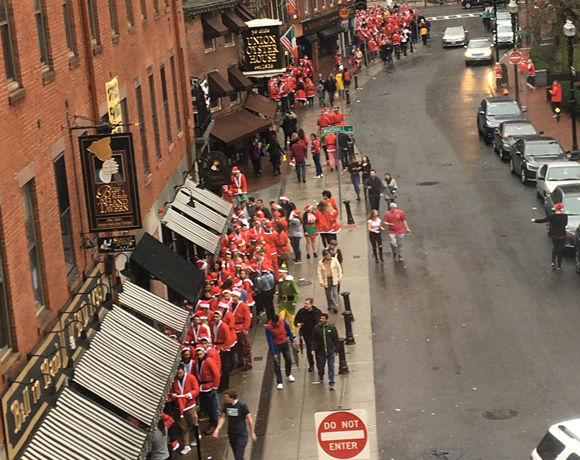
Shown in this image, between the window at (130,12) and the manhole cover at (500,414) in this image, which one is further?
the window at (130,12)

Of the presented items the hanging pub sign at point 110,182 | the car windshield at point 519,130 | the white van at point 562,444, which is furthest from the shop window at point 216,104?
the white van at point 562,444

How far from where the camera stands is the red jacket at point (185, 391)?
18.7m

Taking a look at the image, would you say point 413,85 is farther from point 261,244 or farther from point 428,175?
point 261,244

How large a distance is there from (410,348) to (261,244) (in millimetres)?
4987

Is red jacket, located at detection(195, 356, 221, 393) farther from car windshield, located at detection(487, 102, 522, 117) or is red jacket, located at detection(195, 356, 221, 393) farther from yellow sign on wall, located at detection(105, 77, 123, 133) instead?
car windshield, located at detection(487, 102, 522, 117)

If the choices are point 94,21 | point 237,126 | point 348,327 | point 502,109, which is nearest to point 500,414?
point 348,327

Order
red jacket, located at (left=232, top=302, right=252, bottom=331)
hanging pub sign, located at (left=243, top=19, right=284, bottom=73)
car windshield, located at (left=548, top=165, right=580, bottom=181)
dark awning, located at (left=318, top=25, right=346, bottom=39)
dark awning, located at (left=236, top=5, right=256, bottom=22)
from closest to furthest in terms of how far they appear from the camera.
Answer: red jacket, located at (left=232, top=302, right=252, bottom=331) → car windshield, located at (left=548, top=165, right=580, bottom=181) → hanging pub sign, located at (left=243, top=19, right=284, bottom=73) → dark awning, located at (left=236, top=5, right=256, bottom=22) → dark awning, located at (left=318, top=25, right=346, bottom=39)

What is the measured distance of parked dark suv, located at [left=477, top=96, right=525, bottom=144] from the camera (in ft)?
145

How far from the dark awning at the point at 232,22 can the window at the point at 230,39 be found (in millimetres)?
346

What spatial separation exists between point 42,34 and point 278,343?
23.8 ft

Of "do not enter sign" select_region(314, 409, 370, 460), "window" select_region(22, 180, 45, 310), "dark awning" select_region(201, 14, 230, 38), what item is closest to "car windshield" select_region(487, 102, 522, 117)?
"dark awning" select_region(201, 14, 230, 38)

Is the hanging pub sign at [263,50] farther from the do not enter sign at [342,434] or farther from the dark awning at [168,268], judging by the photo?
the do not enter sign at [342,434]

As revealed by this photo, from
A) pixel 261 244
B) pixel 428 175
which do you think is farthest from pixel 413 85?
pixel 261 244

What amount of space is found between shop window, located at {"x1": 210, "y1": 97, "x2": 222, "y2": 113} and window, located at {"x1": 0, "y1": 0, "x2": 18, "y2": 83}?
2659 centimetres
